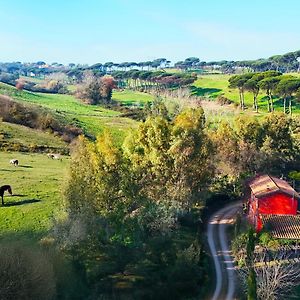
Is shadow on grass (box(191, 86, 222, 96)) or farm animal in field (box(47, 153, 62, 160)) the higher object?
shadow on grass (box(191, 86, 222, 96))

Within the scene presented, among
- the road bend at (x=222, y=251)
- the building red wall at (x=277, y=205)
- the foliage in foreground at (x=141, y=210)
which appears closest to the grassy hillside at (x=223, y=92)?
the road bend at (x=222, y=251)

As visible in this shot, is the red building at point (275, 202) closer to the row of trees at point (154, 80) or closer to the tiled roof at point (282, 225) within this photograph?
the tiled roof at point (282, 225)

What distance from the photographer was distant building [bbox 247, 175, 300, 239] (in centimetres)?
3475

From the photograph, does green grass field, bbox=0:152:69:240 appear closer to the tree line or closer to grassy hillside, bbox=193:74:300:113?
the tree line

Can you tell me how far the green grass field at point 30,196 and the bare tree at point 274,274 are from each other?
43.8ft

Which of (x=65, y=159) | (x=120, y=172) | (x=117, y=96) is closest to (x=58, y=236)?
(x=120, y=172)

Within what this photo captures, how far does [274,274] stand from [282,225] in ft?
29.5

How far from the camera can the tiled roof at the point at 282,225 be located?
34.1m

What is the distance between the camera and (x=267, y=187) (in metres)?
40.2

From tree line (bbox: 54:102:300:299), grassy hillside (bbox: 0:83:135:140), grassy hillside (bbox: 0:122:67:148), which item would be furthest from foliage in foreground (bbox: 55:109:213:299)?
grassy hillside (bbox: 0:83:135:140)

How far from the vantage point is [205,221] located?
41875 mm

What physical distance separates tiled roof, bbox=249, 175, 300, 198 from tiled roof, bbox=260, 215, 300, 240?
298 centimetres

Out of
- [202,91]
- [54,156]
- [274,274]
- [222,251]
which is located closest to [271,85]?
[202,91]

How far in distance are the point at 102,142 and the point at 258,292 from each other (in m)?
14.0
